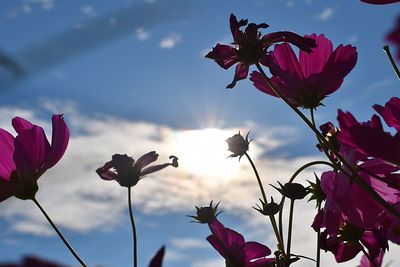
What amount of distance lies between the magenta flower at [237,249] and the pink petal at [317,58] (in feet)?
0.86

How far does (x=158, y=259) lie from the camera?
248 millimetres

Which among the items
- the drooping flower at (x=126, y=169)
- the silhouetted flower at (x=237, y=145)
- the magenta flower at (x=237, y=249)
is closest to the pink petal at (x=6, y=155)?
the drooping flower at (x=126, y=169)

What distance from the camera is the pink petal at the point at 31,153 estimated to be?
2.24 ft

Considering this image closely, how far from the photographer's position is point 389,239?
2.18 ft

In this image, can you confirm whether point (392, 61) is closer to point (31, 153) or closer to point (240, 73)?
point (240, 73)

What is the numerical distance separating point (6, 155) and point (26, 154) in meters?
0.05

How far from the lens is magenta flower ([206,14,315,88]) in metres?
0.78

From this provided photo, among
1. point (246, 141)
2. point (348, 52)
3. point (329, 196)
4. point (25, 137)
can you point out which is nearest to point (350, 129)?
point (329, 196)

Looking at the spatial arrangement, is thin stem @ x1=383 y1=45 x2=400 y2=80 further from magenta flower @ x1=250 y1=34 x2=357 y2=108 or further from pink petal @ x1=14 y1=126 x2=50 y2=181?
pink petal @ x1=14 y1=126 x2=50 y2=181

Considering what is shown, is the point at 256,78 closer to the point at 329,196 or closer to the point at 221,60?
the point at 221,60

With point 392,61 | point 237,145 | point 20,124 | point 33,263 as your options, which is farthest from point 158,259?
point 237,145

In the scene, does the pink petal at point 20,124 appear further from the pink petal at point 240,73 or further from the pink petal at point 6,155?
the pink petal at point 240,73

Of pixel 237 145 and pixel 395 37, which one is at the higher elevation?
pixel 237 145

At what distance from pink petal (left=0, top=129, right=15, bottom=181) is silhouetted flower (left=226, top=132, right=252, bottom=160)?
42cm
